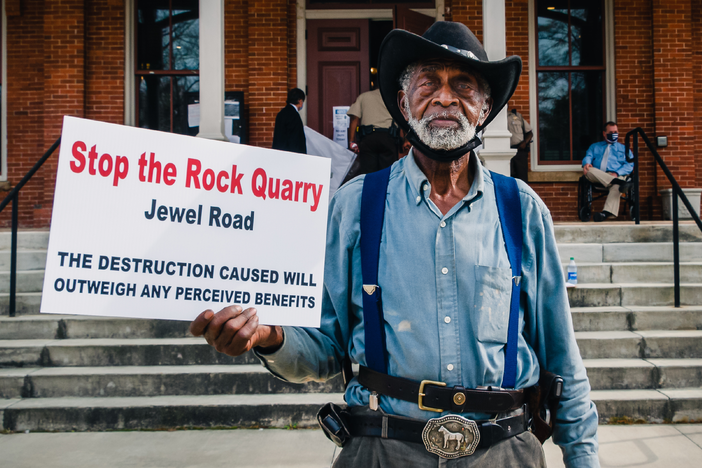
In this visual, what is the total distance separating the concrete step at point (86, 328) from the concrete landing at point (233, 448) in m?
1.06

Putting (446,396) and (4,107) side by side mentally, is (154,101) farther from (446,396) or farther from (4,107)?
(446,396)

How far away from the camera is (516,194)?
66.2 inches

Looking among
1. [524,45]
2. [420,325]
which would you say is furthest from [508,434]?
[524,45]

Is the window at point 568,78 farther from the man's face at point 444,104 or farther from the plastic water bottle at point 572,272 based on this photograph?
the man's face at point 444,104

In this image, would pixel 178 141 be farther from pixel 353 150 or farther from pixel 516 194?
pixel 353 150

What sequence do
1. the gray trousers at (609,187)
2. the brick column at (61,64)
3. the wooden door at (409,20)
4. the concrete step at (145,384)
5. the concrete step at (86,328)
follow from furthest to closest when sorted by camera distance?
the brick column at (61,64) < the gray trousers at (609,187) < the wooden door at (409,20) < the concrete step at (86,328) < the concrete step at (145,384)

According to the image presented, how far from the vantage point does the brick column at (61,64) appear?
8766mm

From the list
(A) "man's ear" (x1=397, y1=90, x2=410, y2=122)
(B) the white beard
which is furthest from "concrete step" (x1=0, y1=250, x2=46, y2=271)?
(B) the white beard

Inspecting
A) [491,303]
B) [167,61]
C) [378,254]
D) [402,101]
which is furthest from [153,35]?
[491,303]

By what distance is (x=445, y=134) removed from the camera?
1.68 m

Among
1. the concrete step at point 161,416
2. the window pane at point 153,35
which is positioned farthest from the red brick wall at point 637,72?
the window pane at point 153,35

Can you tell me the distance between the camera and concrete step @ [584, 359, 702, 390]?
472 centimetres

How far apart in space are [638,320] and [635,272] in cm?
83

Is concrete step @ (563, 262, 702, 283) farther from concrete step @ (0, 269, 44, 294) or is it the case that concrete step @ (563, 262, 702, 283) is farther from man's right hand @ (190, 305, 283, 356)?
concrete step @ (0, 269, 44, 294)
